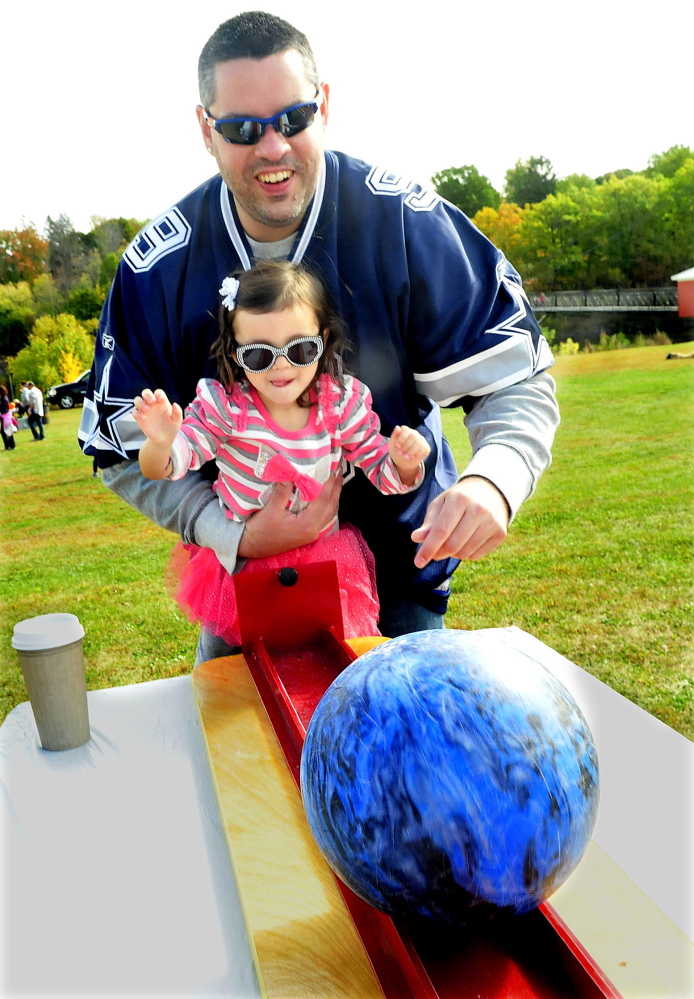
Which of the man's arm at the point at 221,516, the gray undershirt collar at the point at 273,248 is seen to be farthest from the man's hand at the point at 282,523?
the gray undershirt collar at the point at 273,248

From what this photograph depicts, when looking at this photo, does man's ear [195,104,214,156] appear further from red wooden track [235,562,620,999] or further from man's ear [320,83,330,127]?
red wooden track [235,562,620,999]

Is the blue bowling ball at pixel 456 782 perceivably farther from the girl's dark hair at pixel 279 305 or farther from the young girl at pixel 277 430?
the girl's dark hair at pixel 279 305

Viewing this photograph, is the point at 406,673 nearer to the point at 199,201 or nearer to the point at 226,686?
the point at 226,686

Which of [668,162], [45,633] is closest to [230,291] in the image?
[45,633]

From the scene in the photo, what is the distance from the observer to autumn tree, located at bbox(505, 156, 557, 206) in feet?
9.49

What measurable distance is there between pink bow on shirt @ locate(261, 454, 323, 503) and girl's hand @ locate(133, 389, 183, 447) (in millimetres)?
248

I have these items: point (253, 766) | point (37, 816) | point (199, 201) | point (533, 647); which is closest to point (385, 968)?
point (253, 766)

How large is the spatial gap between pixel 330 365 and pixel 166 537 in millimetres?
3291

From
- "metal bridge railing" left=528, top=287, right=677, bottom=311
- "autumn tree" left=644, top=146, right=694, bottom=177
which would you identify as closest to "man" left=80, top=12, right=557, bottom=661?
"metal bridge railing" left=528, top=287, right=677, bottom=311

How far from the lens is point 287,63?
4.90 ft

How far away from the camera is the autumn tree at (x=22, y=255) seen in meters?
2.15

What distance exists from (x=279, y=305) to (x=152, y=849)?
38.0 inches

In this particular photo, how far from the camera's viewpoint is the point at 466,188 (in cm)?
244

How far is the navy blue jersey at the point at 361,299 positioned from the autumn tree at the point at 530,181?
1.26m
